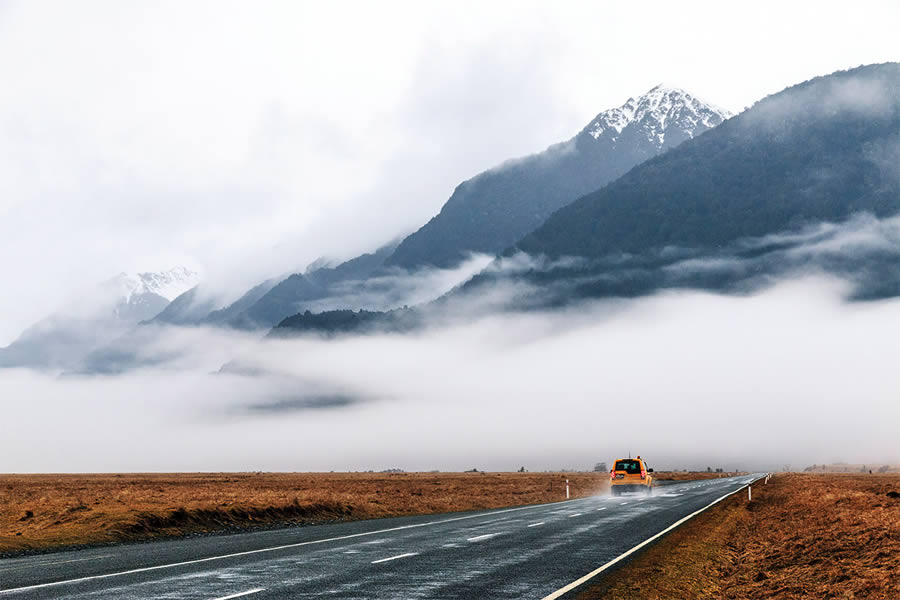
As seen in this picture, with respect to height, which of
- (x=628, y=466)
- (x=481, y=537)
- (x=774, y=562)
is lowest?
(x=774, y=562)

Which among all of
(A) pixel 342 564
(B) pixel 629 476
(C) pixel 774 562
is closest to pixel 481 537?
(A) pixel 342 564

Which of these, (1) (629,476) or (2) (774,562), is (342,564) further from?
(1) (629,476)

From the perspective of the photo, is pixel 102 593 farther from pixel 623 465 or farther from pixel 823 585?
pixel 623 465

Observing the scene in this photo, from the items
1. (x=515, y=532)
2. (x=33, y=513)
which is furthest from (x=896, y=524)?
(x=33, y=513)

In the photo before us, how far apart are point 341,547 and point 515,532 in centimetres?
618

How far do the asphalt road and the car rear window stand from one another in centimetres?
2441

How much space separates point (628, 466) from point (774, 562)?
3551 cm

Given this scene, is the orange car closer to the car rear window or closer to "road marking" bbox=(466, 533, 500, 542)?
the car rear window

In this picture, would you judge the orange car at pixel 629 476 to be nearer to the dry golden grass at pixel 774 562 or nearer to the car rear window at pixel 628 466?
the car rear window at pixel 628 466

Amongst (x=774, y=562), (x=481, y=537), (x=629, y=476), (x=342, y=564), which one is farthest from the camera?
(x=629, y=476)

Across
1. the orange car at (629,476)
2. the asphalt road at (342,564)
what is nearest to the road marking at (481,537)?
the asphalt road at (342,564)

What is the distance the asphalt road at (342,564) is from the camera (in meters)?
13.8

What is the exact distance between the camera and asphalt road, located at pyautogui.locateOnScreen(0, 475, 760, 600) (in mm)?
13766

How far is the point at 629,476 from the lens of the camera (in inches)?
2078
